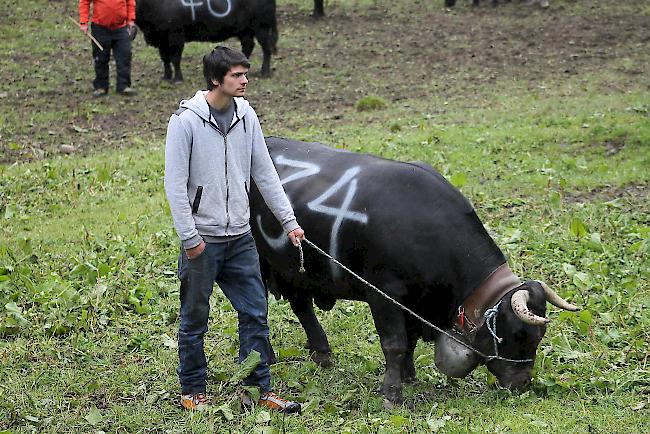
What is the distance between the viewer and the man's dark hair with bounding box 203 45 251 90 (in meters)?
4.84

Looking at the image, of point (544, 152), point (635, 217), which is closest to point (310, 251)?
point (635, 217)

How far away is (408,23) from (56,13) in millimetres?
6680

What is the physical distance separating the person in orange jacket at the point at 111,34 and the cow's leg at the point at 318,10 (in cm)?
554

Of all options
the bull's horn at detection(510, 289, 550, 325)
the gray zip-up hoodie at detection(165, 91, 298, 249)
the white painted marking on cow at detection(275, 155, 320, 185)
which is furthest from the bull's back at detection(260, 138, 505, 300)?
the gray zip-up hoodie at detection(165, 91, 298, 249)

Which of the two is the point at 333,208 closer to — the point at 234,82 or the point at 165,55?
the point at 234,82

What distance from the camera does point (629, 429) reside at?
192 inches

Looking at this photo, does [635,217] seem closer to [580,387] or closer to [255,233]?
[580,387]

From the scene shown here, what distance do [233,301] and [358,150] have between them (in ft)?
17.7

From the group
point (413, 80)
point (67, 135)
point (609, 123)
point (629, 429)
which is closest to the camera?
point (629, 429)

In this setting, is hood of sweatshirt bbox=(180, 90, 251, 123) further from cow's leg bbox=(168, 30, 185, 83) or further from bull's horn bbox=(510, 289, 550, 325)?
cow's leg bbox=(168, 30, 185, 83)

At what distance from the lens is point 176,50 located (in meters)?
14.6

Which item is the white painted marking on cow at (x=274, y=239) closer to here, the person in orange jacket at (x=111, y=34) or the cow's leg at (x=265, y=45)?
the person in orange jacket at (x=111, y=34)

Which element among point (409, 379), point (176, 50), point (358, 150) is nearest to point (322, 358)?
point (409, 379)

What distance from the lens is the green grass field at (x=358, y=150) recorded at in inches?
212
